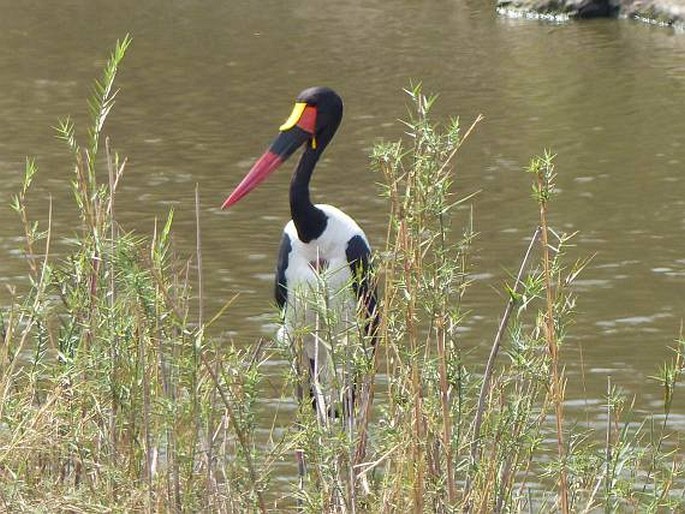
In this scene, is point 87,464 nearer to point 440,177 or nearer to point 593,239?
point 440,177

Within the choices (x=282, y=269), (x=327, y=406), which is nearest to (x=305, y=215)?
(x=282, y=269)

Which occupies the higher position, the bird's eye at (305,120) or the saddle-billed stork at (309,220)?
the bird's eye at (305,120)

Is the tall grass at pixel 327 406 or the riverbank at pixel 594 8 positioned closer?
the tall grass at pixel 327 406

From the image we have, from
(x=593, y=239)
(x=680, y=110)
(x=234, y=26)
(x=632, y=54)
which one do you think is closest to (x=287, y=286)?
(x=593, y=239)

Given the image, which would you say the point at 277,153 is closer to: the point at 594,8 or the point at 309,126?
the point at 309,126

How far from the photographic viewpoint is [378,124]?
11938 mm

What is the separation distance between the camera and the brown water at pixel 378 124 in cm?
819

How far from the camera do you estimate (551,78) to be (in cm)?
1387

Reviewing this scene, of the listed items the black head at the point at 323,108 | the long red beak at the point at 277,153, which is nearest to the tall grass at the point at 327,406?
the long red beak at the point at 277,153

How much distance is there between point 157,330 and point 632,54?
11.9 meters

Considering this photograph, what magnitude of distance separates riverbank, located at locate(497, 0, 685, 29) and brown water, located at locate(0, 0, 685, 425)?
29 centimetres

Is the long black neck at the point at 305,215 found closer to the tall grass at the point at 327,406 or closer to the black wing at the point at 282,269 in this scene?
the black wing at the point at 282,269

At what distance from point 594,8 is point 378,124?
246 inches

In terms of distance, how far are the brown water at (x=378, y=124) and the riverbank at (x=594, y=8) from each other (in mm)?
293
